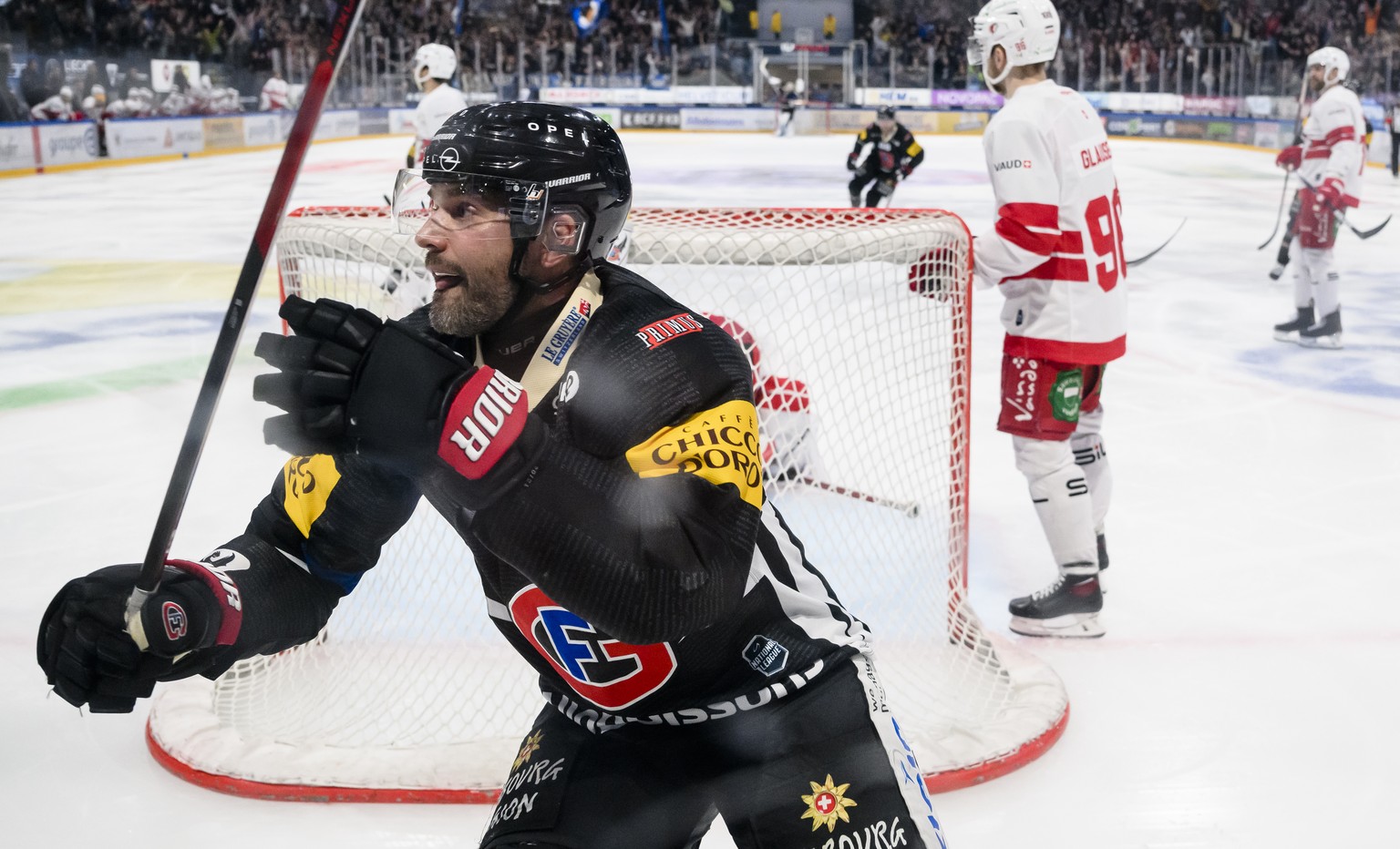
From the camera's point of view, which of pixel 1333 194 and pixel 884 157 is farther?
pixel 884 157

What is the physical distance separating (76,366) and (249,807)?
387 cm

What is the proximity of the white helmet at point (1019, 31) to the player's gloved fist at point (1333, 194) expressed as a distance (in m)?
3.61

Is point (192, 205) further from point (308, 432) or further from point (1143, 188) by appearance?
point (308, 432)

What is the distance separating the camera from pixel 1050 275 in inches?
124

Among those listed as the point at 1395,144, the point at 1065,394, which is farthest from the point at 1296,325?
the point at 1395,144

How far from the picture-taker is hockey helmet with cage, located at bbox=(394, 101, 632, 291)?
4.42ft

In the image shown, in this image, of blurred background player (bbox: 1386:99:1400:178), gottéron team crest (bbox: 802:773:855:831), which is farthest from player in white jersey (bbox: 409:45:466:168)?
blurred background player (bbox: 1386:99:1400:178)

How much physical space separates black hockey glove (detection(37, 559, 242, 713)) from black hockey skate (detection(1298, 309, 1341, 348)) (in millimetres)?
6060

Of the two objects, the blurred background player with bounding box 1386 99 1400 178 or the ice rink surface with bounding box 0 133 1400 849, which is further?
the blurred background player with bounding box 1386 99 1400 178

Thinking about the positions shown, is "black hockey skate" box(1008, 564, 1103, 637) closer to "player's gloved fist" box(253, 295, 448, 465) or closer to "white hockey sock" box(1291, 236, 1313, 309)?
"player's gloved fist" box(253, 295, 448, 465)

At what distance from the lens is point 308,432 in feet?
3.58

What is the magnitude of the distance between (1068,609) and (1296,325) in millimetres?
4022

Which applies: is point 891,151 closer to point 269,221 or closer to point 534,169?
point 534,169

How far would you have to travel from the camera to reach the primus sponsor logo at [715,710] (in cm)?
142
